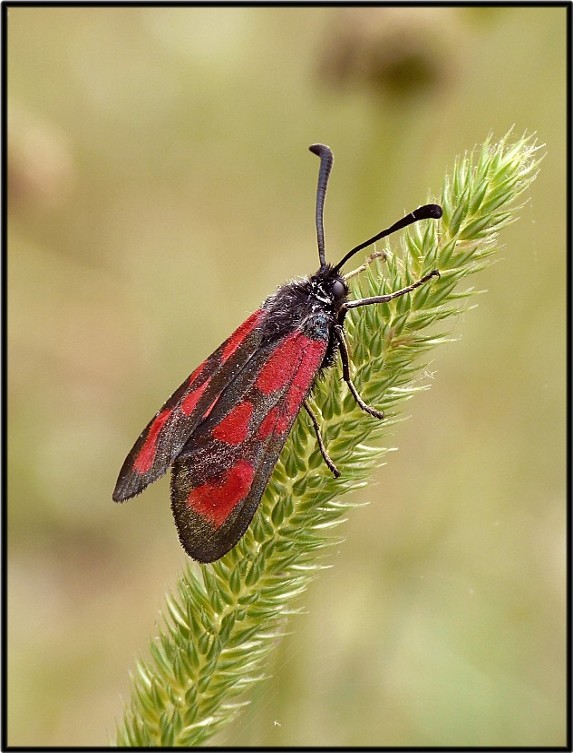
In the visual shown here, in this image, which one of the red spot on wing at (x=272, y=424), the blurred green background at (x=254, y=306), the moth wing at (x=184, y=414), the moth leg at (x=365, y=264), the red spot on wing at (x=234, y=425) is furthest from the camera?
the blurred green background at (x=254, y=306)

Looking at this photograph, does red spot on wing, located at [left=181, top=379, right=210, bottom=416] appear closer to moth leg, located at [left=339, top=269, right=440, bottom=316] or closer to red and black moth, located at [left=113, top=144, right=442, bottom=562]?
red and black moth, located at [left=113, top=144, right=442, bottom=562]

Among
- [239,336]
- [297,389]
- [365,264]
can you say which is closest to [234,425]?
[297,389]

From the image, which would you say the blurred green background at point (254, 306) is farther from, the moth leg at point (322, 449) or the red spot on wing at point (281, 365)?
the moth leg at point (322, 449)

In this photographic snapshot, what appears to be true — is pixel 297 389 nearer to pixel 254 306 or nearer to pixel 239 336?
pixel 239 336

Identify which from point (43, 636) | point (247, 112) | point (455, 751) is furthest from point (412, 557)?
point (247, 112)

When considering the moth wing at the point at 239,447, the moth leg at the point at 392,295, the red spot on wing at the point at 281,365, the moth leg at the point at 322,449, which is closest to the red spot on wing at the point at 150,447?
the moth wing at the point at 239,447

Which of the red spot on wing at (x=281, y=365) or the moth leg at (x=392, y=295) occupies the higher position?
the moth leg at (x=392, y=295)

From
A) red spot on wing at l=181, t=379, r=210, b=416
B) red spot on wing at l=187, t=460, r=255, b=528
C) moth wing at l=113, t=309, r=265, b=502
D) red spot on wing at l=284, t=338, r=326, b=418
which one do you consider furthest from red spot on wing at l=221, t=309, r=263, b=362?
red spot on wing at l=187, t=460, r=255, b=528

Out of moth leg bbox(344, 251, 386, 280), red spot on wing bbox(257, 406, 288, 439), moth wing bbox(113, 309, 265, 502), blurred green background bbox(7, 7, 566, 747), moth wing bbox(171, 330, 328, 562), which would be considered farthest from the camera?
blurred green background bbox(7, 7, 566, 747)
